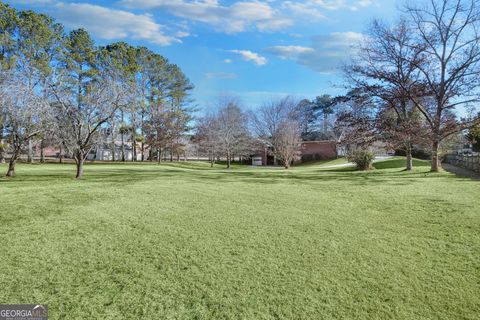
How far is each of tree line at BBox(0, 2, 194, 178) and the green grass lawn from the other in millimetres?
5638

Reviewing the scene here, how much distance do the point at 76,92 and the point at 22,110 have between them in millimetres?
3912

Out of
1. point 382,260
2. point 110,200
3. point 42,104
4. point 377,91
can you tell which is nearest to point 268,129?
point 377,91

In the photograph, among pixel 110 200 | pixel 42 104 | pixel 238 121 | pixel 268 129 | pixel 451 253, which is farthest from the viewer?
pixel 268 129

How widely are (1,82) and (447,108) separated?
20.2 meters

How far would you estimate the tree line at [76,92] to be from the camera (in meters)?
11.1

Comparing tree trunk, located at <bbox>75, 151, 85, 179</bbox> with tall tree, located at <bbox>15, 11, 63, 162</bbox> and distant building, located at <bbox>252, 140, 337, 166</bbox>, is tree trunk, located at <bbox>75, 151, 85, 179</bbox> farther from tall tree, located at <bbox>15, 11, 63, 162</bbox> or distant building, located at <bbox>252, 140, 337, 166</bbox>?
distant building, located at <bbox>252, 140, 337, 166</bbox>

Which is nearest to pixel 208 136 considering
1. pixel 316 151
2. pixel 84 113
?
pixel 316 151

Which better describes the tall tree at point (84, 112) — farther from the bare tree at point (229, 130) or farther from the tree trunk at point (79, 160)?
the bare tree at point (229, 130)

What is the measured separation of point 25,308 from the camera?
2.74 m

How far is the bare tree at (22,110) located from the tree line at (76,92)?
0.09 feet

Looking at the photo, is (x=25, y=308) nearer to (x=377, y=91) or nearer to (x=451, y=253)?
(x=451, y=253)

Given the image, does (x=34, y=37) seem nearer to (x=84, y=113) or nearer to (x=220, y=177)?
(x=84, y=113)

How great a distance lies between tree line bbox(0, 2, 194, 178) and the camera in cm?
1109

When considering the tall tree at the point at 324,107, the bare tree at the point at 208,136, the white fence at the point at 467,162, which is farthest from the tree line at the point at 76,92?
the tall tree at the point at 324,107
